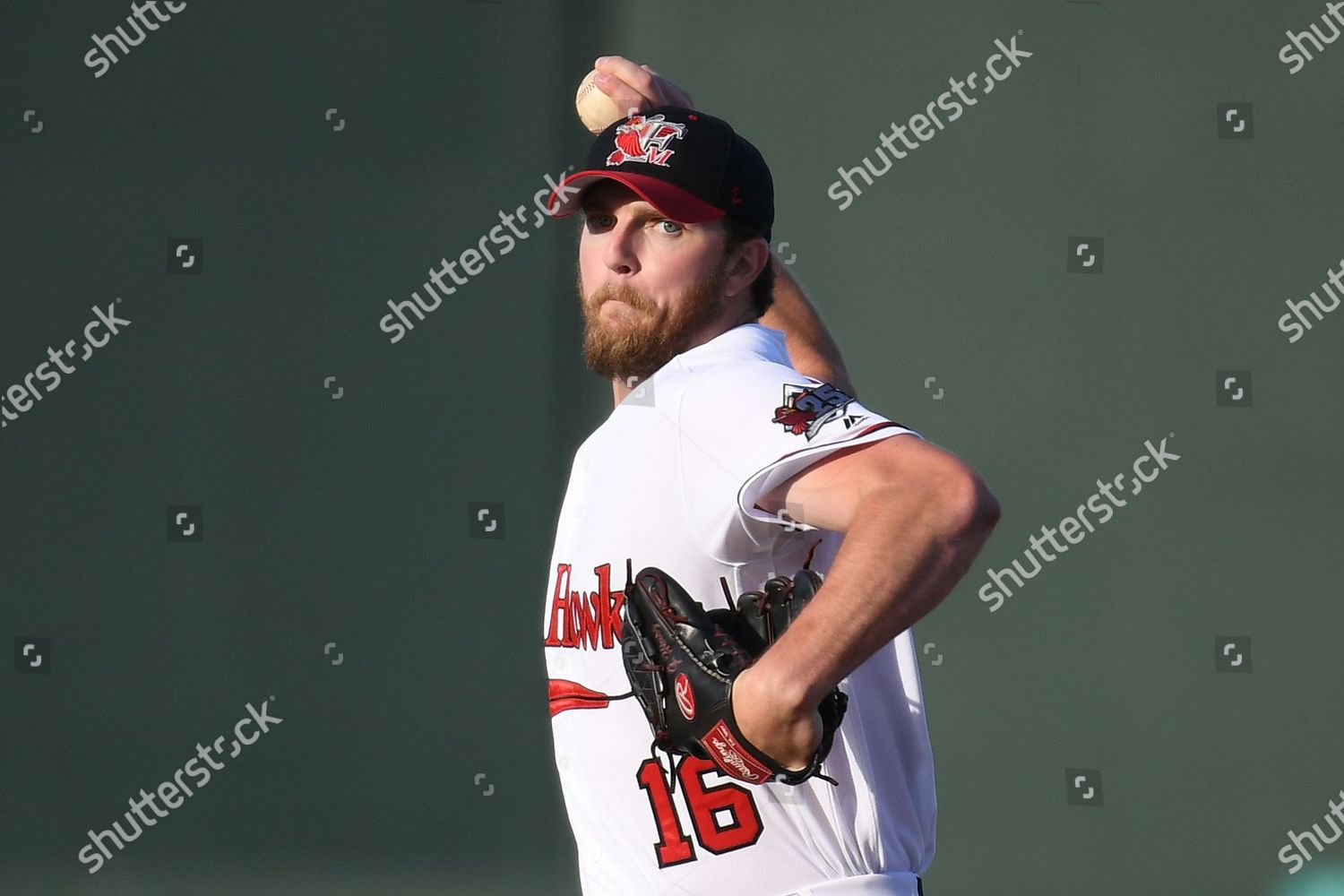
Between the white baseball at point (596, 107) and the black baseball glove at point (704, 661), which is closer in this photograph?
the black baseball glove at point (704, 661)

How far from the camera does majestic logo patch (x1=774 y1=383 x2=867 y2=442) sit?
4.17ft

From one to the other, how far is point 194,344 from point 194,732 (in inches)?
57.2

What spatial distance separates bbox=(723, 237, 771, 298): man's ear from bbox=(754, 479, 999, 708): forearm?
0.66 meters

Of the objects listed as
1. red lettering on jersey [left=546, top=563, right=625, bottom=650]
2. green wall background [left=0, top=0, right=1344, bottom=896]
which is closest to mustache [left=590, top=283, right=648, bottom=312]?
red lettering on jersey [left=546, top=563, right=625, bottom=650]

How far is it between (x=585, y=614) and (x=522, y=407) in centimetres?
353

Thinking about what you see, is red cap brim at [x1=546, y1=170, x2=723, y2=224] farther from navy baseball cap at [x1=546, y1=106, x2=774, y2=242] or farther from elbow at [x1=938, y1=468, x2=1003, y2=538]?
elbow at [x1=938, y1=468, x2=1003, y2=538]

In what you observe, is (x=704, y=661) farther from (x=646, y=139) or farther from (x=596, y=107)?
(x=596, y=107)

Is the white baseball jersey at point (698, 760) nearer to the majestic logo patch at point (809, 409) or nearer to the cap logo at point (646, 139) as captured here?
the majestic logo patch at point (809, 409)

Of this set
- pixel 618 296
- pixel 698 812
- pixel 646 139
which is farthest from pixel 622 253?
pixel 698 812

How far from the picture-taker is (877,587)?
113 centimetres

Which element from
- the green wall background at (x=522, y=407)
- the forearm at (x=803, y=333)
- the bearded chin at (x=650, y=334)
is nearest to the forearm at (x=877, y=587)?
the bearded chin at (x=650, y=334)

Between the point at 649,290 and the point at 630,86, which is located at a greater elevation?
the point at 630,86

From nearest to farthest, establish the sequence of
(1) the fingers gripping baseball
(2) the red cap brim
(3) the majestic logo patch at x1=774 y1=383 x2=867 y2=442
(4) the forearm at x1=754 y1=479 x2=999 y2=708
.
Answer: (4) the forearm at x1=754 y1=479 x2=999 y2=708 < (3) the majestic logo patch at x1=774 y1=383 x2=867 y2=442 < (2) the red cap brim < (1) the fingers gripping baseball

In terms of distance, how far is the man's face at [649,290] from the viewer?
66.9 inches
